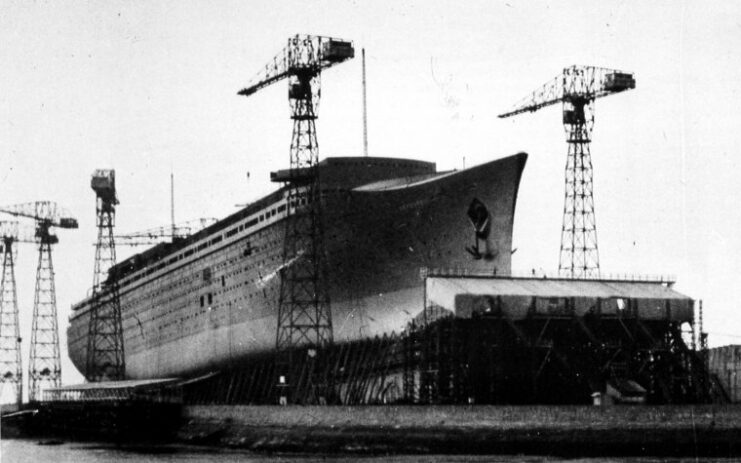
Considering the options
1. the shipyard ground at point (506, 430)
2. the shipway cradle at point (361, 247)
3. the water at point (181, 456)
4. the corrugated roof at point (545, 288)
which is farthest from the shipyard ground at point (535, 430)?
the shipway cradle at point (361, 247)

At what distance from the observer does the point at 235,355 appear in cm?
7306

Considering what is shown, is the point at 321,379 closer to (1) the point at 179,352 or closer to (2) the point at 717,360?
(2) the point at 717,360

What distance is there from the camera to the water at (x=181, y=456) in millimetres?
41875

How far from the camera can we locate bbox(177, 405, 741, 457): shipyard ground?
1697 inches

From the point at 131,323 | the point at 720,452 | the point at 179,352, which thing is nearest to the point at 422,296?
the point at 720,452

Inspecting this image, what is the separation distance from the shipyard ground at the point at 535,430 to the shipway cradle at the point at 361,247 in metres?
11.1

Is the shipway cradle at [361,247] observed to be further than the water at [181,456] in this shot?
Yes

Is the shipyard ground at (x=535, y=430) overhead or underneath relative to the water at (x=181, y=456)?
overhead

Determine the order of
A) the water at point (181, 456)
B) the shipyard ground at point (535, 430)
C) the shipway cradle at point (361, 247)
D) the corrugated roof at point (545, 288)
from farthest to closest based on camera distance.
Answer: the shipway cradle at point (361, 247) < the corrugated roof at point (545, 288) < the shipyard ground at point (535, 430) < the water at point (181, 456)

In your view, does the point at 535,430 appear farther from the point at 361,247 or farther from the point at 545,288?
the point at 361,247

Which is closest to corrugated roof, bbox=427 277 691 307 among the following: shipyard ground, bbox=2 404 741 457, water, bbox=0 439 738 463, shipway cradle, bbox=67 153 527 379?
shipway cradle, bbox=67 153 527 379

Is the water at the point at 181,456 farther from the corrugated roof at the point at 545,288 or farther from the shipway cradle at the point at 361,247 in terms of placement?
the shipway cradle at the point at 361,247

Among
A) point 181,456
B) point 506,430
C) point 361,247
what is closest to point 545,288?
point 361,247

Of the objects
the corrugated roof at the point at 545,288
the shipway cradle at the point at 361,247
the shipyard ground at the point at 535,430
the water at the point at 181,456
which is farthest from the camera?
the shipway cradle at the point at 361,247
